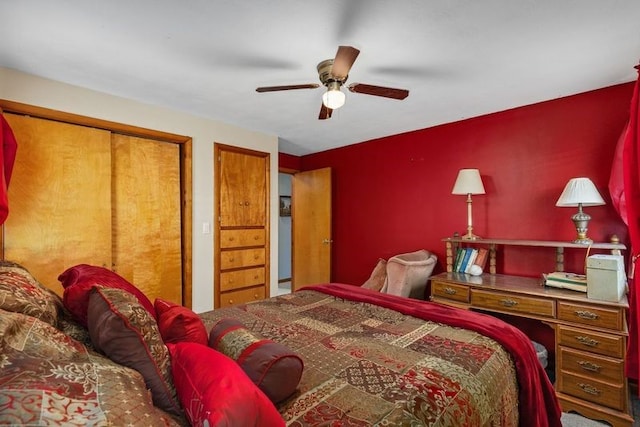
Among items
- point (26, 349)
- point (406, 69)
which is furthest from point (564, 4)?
point (26, 349)

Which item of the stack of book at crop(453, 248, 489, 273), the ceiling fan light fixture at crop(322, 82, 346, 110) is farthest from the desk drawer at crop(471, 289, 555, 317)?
the ceiling fan light fixture at crop(322, 82, 346, 110)

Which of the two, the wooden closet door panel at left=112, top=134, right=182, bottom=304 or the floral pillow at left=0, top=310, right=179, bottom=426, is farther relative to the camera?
the wooden closet door panel at left=112, top=134, right=182, bottom=304

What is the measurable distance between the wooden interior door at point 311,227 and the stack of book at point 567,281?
2.56m

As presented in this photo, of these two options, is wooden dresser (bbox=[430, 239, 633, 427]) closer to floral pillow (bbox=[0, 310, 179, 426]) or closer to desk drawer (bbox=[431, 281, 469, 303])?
desk drawer (bbox=[431, 281, 469, 303])

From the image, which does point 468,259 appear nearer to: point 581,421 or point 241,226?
point 581,421

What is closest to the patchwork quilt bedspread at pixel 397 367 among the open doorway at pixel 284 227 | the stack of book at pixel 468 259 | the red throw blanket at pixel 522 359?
the red throw blanket at pixel 522 359

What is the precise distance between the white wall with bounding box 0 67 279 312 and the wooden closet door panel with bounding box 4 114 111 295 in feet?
0.62

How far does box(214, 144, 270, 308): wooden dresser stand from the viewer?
3.31 metres

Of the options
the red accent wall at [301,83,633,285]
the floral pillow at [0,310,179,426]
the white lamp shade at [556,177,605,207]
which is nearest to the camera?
the floral pillow at [0,310,179,426]

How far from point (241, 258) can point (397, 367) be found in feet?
8.60

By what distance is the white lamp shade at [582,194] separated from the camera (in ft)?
7.09

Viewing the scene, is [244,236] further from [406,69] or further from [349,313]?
[406,69]

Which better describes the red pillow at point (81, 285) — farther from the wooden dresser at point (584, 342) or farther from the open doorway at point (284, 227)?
the open doorway at point (284, 227)

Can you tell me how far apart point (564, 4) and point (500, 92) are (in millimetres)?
1074
